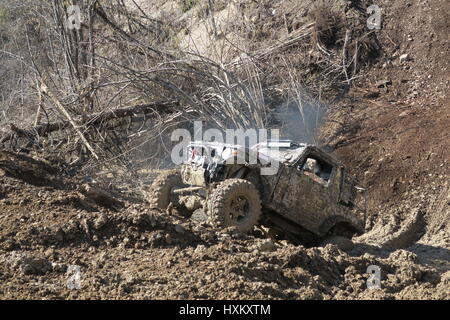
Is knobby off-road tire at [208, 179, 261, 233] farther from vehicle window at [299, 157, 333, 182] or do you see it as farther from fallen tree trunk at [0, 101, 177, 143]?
fallen tree trunk at [0, 101, 177, 143]

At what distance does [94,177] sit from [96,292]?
7125 mm

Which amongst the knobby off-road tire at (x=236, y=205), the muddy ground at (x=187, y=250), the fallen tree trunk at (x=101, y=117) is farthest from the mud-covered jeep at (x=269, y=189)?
the fallen tree trunk at (x=101, y=117)

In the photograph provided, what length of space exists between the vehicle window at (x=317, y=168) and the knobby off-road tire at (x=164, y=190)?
1932mm

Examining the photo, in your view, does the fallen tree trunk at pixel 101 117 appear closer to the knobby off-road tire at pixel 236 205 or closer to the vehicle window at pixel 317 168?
the vehicle window at pixel 317 168

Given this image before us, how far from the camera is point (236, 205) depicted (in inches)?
373

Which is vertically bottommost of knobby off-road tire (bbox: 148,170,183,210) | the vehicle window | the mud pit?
the mud pit

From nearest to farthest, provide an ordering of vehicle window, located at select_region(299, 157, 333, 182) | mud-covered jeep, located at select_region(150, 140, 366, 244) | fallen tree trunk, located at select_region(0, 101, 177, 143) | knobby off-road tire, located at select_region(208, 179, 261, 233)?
knobby off-road tire, located at select_region(208, 179, 261, 233), mud-covered jeep, located at select_region(150, 140, 366, 244), vehicle window, located at select_region(299, 157, 333, 182), fallen tree trunk, located at select_region(0, 101, 177, 143)

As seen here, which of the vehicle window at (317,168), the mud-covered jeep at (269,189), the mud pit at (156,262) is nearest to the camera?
the mud pit at (156,262)

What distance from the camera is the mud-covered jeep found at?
9508mm

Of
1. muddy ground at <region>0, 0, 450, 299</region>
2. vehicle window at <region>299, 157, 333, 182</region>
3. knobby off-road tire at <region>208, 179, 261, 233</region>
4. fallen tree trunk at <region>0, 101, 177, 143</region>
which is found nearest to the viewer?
muddy ground at <region>0, 0, 450, 299</region>

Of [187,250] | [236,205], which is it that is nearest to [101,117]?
[236,205]

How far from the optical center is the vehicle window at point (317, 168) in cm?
1050

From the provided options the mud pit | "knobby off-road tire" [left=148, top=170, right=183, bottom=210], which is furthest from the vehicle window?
"knobby off-road tire" [left=148, top=170, right=183, bottom=210]
